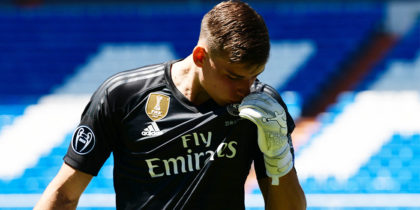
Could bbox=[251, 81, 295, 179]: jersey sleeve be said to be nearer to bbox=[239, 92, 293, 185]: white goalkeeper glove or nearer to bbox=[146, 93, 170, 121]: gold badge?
bbox=[239, 92, 293, 185]: white goalkeeper glove

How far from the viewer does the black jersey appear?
1864 millimetres

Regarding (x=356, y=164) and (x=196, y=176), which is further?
(x=356, y=164)

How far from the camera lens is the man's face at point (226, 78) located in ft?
5.59

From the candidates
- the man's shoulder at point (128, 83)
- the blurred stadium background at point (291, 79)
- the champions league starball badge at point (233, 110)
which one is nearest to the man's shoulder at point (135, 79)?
the man's shoulder at point (128, 83)

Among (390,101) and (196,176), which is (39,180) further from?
(196,176)

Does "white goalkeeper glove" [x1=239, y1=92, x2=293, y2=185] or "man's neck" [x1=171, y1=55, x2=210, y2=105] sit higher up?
"man's neck" [x1=171, y1=55, x2=210, y2=105]

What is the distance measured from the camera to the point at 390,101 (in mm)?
7539

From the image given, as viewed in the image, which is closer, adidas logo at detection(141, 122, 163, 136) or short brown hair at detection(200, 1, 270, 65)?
short brown hair at detection(200, 1, 270, 65)

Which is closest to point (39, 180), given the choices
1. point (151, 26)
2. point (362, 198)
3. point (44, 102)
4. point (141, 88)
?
point (44, 102)

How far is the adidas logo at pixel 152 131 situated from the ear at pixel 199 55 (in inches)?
9.3

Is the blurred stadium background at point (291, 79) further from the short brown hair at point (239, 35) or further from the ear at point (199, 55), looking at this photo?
the short brown hair at point (239, 35)

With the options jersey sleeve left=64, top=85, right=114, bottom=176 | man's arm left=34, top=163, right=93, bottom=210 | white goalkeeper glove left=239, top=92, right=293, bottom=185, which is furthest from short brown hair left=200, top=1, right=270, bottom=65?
man's arm left=34, top=163, right=93, bottom=210

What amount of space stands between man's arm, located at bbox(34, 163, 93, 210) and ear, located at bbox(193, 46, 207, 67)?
0.48m

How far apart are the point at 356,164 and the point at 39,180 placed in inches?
142
